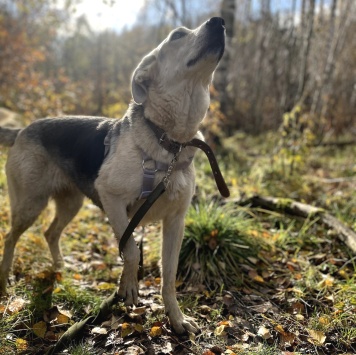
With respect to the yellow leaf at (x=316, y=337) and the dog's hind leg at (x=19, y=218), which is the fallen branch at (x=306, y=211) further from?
the dog's hind leg at (x=19, y=218)

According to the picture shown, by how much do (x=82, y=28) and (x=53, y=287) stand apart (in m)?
32.3

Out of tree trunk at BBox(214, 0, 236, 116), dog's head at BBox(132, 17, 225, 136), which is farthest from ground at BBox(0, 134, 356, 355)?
tree trunk at BBox(214, 0, 236, 116)

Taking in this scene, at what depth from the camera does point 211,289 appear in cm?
353

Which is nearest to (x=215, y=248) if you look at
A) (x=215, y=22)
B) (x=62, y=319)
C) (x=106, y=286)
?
(x=106, y=286)

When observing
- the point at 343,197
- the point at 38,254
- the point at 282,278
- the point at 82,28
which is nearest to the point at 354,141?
the point at 343,197

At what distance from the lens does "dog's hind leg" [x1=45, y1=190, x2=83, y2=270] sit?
12.7 ft

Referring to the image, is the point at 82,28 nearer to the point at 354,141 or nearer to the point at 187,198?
the point at 354,141

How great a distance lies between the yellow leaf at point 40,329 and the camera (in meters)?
2.80

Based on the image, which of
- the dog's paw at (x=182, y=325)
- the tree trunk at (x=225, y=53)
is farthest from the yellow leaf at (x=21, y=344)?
the tree trunk at (x=225, y=53)

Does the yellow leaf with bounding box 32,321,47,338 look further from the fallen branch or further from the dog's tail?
the fallen branch

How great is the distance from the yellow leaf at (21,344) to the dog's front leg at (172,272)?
42.3 inches

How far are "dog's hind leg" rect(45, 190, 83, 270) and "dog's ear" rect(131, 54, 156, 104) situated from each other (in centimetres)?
146

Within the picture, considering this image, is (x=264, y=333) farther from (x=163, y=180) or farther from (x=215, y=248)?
(x=163, y=180)

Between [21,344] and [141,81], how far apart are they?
2183 millimetres
